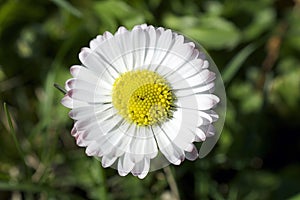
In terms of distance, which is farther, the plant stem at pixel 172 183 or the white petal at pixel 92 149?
the plant stem at pixel 172 183

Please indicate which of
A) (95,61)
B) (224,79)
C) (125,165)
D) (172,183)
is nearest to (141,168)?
(125,165)

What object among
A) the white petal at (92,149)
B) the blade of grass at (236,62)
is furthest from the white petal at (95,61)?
the blade of grass at (236,62)

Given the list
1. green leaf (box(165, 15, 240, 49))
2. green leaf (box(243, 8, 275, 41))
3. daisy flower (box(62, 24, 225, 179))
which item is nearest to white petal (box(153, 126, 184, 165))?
daisy flower (box(62, 24, 225, 179))

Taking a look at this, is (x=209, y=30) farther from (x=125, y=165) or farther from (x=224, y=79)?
(x=125, y=165)

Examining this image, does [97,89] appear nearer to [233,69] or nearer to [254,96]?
[233,69]

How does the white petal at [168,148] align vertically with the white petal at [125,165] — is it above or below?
below

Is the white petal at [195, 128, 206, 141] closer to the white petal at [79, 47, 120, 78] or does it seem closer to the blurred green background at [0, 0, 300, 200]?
the white petal at [79, 47, 120, 78]

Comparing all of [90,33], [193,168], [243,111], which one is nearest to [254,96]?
[243,111]

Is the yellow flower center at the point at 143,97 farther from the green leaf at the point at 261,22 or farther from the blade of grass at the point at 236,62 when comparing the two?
the green leaf at the point at 261,22
